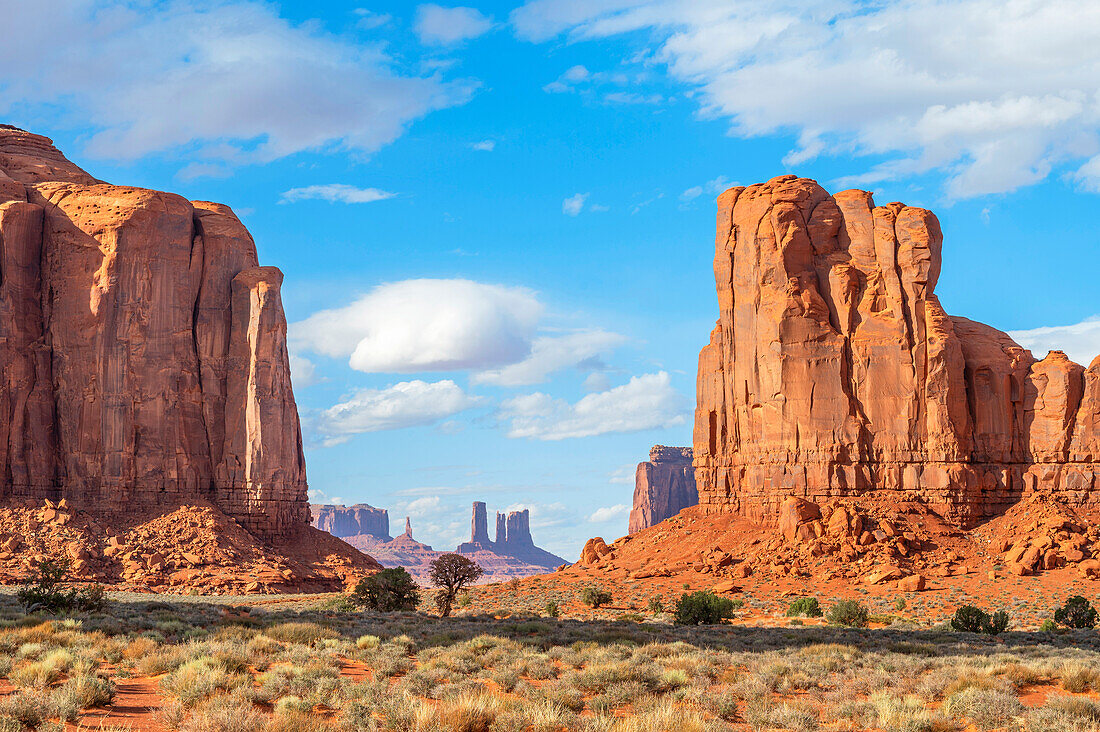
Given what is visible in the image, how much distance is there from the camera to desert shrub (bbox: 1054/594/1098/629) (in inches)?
1470

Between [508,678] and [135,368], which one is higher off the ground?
[135,368]

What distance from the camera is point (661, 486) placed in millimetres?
166750

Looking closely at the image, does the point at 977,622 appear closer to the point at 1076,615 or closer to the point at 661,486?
the point at 1076,615

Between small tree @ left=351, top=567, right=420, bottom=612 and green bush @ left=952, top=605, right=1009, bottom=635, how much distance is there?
71.1ft

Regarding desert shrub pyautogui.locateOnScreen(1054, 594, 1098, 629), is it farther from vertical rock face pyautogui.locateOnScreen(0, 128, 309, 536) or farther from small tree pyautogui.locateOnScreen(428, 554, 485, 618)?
vertical rock face pyautogui.locateOnScreen(0, 128, 309, 536)

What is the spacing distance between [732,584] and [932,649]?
23253 millimetres

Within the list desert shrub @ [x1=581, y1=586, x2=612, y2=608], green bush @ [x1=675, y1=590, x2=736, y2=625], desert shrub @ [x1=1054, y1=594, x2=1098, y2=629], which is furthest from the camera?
desert shrub @ [x1=581, y1=586, x2=612, y2=608]

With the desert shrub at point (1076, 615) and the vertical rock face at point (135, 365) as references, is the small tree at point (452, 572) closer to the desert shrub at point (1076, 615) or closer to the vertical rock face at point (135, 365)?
the desert shrub at point (1076, 615)

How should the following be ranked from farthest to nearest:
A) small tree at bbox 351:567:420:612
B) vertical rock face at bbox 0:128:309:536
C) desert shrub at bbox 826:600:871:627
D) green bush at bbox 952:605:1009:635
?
vertical rock face at bbox 0:128:309:536
small tree at bbox 351:567:420:612
desert shrub at bbox 826:600:871:627
green bush at bbox 952:605:1009:635

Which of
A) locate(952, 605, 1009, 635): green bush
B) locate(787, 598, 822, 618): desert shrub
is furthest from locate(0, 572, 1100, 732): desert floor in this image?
locate(787, 598, 822, 618): desert shrub

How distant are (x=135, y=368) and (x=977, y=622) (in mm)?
53954

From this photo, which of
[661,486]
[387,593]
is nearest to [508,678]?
[387,593]

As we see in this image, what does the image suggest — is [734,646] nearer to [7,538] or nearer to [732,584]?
[732,584]

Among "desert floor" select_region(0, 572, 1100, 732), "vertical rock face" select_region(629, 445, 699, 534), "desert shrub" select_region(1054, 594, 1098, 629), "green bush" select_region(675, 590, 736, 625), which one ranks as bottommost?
"desert shrub" select_region(1054, 594, 1098, 629)
